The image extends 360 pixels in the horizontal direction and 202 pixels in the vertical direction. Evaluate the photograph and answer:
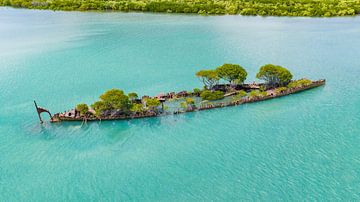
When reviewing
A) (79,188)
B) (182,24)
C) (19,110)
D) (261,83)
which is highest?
(182,24)

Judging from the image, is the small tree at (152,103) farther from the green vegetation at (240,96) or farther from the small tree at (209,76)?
the green vegetation at (240,96)

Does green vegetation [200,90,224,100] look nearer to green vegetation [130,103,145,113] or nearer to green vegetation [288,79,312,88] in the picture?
green vegetation [130,103,145,113]

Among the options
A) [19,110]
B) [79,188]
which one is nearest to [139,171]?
[79,188]

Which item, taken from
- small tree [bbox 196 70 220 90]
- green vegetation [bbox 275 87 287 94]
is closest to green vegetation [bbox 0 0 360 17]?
green vegetation [bbox 275 87 287 94]

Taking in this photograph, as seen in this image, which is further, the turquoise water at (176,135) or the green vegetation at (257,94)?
the green vegetation at (257,94)

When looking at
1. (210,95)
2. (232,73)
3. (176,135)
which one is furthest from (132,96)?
(232,73)

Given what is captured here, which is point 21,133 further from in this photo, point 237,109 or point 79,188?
point 237,109

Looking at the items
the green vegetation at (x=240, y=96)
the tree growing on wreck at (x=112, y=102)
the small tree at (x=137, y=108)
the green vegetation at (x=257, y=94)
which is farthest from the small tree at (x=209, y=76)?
the tree growing on wreck at (x=112, y=102)
